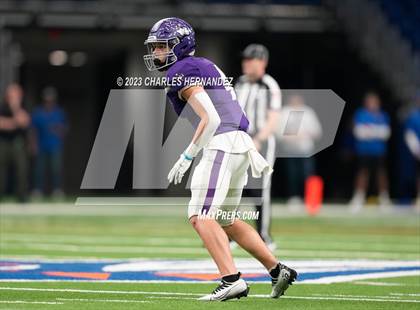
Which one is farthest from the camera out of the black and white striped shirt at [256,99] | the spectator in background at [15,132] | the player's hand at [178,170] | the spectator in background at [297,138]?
the spectator in background at [297,138]

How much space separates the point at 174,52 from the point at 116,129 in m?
13.9

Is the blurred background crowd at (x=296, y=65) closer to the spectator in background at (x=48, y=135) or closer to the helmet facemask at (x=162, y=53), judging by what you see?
the spectator in background at (x=48, y=135)

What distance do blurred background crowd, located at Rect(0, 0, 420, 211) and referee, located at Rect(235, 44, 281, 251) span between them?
7.50m

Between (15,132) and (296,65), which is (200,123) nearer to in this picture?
(15,132)

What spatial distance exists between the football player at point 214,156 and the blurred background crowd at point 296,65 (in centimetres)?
1134

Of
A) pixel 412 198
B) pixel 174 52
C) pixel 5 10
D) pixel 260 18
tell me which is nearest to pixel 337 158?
pixel 412 198

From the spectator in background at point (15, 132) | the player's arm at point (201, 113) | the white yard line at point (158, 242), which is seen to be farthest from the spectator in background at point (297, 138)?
the player's arm at point (201, 113)

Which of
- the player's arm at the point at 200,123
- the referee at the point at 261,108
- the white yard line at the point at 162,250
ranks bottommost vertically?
the white yard line at the point at 162,250

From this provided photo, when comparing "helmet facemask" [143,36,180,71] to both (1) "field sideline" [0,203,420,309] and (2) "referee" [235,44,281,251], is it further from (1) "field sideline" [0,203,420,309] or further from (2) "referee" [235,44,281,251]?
(2) "referee" [235,44,281,251]

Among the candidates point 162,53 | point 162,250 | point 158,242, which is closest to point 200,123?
point 162,53

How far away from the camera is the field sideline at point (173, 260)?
23.9 ft

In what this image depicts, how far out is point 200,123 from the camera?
7180 millimetres

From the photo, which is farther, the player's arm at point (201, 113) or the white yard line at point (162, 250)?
the white yard line at point (162, 250)

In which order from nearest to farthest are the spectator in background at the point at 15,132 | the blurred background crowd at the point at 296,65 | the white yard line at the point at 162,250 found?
1. the white yard line at the point at 162,250
2. the spectator in background at the point at 15,132
3. the blurred background crowd at the point at 296,65
